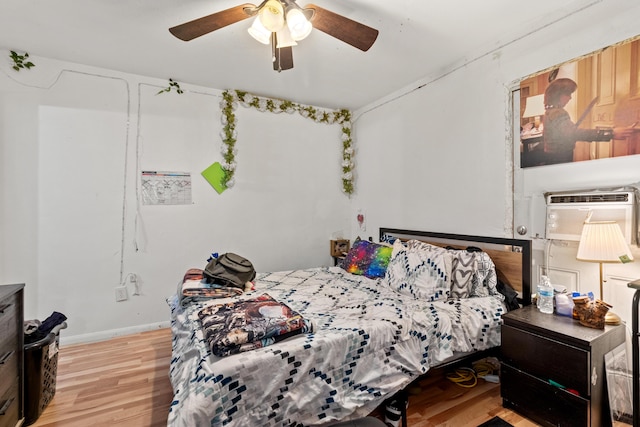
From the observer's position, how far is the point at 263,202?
138 inches

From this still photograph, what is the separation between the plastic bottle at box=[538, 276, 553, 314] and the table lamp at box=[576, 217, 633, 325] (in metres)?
0.25

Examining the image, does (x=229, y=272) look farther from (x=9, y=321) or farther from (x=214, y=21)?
(x=214, y=21)

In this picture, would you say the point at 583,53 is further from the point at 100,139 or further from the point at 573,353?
the point at 100,139

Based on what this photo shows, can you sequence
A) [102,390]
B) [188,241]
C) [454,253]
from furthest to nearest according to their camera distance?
[188,241]
[454,253]
[102,390]

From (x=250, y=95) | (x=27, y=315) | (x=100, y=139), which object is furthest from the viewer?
(x=250, y=95)

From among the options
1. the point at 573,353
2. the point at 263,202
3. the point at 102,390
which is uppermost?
the point at 263,202

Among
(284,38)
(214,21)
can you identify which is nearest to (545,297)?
(284,38)

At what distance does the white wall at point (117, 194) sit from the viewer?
255cm

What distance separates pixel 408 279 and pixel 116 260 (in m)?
2.66

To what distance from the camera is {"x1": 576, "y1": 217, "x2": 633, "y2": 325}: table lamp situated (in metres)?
1.55

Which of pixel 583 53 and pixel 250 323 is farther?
pixel 583 53

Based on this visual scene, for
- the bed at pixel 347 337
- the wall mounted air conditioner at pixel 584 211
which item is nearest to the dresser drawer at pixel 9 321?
the bed at pixel 347 337

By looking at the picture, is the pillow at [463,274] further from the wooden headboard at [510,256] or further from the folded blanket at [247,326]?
the folded blanket at [247,326]

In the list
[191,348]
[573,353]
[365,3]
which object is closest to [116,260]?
[191,348]
